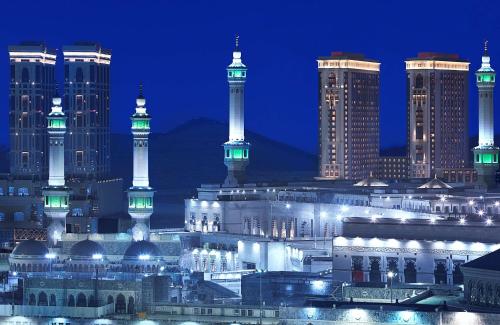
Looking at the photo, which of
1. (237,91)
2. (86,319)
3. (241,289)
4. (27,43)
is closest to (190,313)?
(86,319)

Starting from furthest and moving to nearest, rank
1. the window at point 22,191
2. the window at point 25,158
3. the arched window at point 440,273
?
the window at point 25,158
the window at point 22,191
the arched window at point 440,273

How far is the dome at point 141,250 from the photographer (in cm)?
6675

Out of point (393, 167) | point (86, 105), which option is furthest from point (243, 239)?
point (393, 167)

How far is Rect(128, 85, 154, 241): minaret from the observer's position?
72.5 metres

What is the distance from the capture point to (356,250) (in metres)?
63.9

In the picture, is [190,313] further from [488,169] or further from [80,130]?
[80,130]

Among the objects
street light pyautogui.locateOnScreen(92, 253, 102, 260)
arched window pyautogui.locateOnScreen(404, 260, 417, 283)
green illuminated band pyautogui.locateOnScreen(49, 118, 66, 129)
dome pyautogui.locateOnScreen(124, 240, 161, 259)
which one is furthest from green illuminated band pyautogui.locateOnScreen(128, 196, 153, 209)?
arched window pyautogui.locateOnScreen(404, 260, 417, 283)

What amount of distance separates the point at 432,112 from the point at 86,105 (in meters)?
28.8

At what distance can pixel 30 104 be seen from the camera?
9456 cm

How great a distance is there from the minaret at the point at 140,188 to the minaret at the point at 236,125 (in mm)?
12958

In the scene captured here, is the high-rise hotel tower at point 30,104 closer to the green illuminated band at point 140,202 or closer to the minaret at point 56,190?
the minaret at point 56,190

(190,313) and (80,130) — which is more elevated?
(80,130)

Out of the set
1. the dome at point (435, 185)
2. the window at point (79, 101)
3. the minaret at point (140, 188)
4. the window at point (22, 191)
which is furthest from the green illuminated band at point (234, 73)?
the minaret at point (140, 188)

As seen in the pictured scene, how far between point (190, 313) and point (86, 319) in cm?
309
